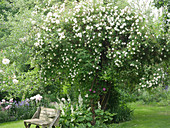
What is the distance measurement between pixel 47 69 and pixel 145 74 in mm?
2609

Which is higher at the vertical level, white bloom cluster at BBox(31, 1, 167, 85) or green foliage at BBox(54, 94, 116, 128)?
white bloom cluster at BBox(31, 1, 167, 85)

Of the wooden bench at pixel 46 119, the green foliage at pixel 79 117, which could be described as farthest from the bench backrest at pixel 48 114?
the green foliage at pixel 79 117

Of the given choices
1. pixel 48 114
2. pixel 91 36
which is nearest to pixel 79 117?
pixel 48 114

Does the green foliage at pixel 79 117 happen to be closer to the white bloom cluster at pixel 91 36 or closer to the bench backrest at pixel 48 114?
the bench backrest at pixel 48 114

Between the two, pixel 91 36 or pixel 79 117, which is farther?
pixel 79 117

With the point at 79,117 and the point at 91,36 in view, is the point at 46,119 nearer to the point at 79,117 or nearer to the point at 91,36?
the point at 79,117

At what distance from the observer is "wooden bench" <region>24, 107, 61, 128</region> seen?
531 cm

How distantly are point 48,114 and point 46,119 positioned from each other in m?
0.13

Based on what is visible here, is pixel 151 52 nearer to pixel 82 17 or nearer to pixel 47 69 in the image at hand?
pixel 82 17

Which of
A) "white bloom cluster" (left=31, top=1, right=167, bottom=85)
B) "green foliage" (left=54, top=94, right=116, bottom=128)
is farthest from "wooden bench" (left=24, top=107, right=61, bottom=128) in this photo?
"white bloom cluster" (left=31, top=1, right=167, bottom=85)

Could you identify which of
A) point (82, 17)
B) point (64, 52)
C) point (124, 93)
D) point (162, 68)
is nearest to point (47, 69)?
point (64, 52)

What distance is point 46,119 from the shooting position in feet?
18.9

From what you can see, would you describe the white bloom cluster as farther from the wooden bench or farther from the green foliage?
the wooden bench

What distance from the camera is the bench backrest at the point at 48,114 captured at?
568 centimetres
